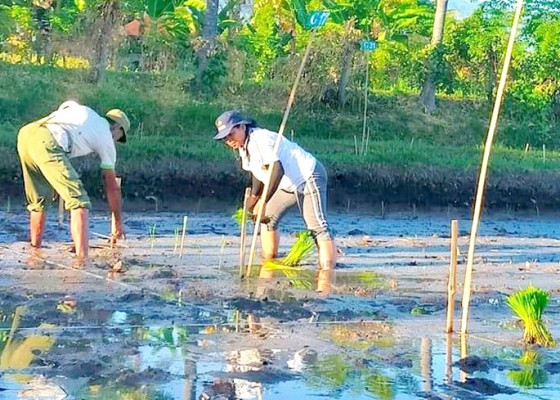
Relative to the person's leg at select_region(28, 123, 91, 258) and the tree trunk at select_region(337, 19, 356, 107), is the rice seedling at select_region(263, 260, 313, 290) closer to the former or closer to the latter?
the person's leg at select_region(28, 123, 91, 258)

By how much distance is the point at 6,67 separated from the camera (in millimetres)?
20797

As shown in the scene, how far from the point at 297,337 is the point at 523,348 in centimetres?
134

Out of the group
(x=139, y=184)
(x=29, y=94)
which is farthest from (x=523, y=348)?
(x=29, y=94)

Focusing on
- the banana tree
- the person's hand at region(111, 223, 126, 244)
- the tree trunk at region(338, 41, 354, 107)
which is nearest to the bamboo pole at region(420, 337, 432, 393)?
the person's hand at region(111, 223, 126, 244)

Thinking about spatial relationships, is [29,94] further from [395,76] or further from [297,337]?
[297,337]

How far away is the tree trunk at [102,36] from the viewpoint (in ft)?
66.4

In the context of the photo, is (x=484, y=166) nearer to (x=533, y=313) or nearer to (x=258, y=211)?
(x=533, y=313)

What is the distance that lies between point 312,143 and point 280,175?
10.2 metres

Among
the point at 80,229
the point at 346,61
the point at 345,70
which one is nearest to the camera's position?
the point at 80,229

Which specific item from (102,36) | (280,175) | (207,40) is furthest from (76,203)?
(207,40)

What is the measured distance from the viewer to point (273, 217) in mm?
10008

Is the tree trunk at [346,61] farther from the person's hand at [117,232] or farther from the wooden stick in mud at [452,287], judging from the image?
the wooden stick in mud at [452,287]

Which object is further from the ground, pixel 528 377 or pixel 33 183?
pixel 33 183

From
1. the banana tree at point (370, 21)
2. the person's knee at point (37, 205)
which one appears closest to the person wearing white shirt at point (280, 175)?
the person's knee at point (37, 205)
